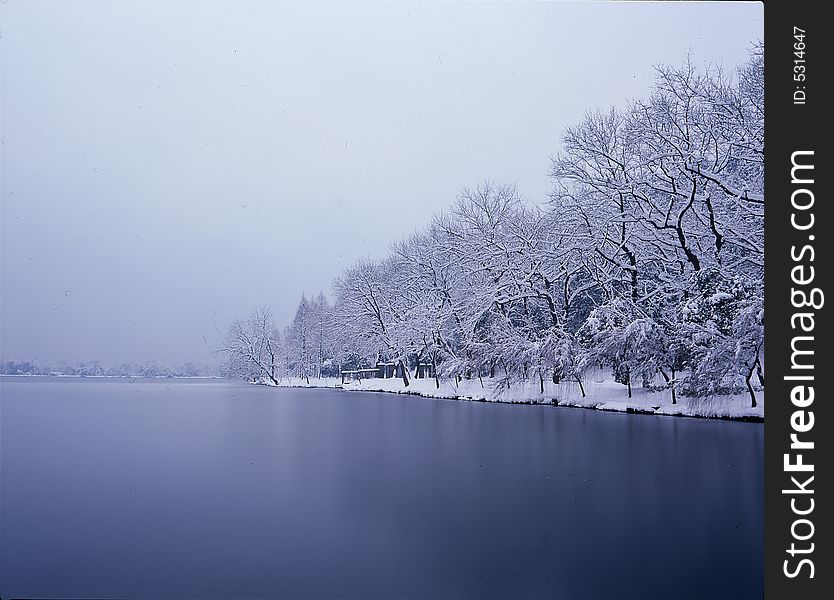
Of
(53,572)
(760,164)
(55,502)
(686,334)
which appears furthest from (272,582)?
(760,164)

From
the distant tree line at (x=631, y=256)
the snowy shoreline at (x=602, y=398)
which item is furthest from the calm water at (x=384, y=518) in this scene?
the distant tree line at (x=631, y=256)

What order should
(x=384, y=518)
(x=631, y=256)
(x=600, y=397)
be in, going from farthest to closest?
(x=600, y=397)
(x=631, y=256)
(x=384, y=518)

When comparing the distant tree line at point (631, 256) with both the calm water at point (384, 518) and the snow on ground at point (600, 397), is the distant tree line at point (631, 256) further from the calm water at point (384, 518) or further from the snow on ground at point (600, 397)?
the calm water at point (384, 518)

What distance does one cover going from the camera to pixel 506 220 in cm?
2453

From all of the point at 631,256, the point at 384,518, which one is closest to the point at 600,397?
the point at 631,256

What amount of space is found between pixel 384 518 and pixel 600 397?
14.5 m

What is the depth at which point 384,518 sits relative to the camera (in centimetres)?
467

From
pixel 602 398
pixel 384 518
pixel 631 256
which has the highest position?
pixel 631 256

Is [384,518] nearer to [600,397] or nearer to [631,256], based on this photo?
[600,397]

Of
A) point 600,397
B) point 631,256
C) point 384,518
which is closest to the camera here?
point 384,518

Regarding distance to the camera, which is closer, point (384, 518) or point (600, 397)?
point (384, 518)

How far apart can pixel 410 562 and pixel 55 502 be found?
12.1ft

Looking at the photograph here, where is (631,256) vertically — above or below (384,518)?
above

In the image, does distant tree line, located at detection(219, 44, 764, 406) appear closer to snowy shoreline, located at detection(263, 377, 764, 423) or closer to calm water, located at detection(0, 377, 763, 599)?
snowy shoreline, located at detection(263, 377, 764, 423)
